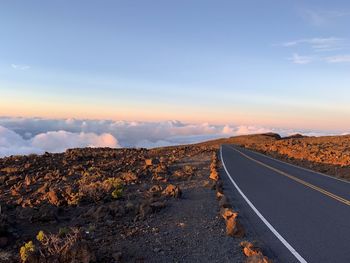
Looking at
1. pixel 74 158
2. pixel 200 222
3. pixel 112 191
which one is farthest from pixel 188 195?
pixel 74 158

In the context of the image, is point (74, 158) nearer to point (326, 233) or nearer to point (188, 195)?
point (188, 195)

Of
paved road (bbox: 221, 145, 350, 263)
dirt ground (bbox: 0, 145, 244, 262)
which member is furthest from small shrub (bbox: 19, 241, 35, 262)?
paved road (bbox: 221, 145, 350, 263)

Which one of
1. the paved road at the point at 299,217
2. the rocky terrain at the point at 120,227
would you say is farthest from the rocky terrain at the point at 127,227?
the paved road at the point at 299,217

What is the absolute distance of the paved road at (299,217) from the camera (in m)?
9.53

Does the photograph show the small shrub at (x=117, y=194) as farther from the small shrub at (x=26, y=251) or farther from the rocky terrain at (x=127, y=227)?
the small shrub at (x=26, y=251)

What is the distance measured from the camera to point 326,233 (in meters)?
11.3

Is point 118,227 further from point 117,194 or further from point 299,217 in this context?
point 299,217

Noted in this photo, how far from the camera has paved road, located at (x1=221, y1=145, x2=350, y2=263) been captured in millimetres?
9531

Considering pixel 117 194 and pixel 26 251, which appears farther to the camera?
pixel 117 194

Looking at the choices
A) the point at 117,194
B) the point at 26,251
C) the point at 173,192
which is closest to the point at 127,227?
the point at 26,251

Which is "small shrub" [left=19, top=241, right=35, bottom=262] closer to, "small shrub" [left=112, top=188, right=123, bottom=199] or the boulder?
"small shrub" [left=112, top=188, right=123, bottom=199]

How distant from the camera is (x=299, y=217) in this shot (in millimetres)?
13453

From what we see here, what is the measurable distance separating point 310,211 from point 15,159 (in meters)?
31.2

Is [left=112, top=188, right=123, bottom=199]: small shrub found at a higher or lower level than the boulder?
lower
